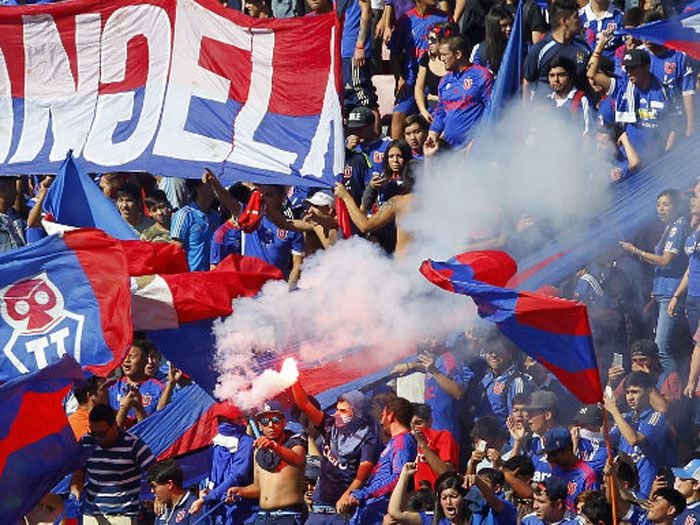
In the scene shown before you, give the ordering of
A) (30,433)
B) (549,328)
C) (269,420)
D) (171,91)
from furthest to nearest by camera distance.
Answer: (171,91) < (269,420) < (30,433) < (549,328)

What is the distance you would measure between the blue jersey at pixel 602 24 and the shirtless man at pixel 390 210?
221 cm

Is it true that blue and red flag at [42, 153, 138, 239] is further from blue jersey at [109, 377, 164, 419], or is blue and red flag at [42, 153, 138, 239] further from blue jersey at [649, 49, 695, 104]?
blue jersey at [649, 49, 695, 104]

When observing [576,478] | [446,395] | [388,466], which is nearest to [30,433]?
[388,466]

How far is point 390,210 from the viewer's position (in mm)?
15320

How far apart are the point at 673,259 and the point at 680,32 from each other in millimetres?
1555

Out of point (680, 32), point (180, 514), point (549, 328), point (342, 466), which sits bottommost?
point (180, 514)

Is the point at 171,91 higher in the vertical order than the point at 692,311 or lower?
higher

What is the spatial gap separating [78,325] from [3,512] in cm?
158

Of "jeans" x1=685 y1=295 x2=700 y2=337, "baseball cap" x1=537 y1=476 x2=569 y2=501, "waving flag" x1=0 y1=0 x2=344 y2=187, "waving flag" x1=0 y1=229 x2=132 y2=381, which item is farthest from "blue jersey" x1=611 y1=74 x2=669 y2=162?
"waving flag" x1=0 y1=229 x2=132 y2=381

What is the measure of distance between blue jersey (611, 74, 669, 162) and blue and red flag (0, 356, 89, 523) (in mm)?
4563

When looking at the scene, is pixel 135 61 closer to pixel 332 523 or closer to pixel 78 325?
pixel 78 325

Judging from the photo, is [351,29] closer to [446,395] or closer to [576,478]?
[446,395]

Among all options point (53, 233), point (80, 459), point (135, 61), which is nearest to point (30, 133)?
point (135, 61)

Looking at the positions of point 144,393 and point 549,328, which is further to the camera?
point 144,393
